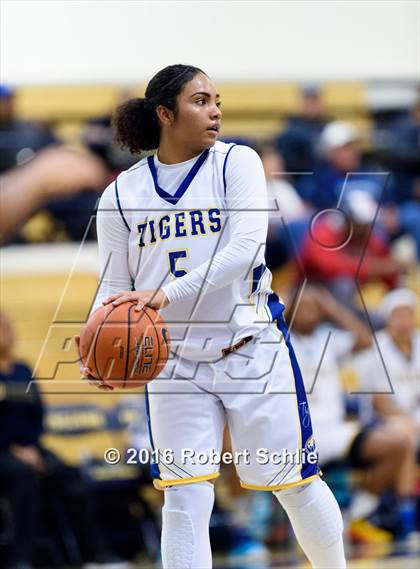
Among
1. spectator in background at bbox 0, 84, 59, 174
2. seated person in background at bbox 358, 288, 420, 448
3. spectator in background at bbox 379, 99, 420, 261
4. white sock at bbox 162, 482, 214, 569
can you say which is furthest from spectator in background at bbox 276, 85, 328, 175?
white sock at bbox 162, 482, 214, 569

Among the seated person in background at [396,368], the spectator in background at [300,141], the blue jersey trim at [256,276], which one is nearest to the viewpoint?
the blue jersey trim at [256,276]

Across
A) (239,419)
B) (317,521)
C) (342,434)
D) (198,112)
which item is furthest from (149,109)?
Result: (342,434)

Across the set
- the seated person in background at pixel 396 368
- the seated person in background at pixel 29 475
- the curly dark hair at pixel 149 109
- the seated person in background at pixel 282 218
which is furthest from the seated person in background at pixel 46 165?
the curly dark hair at pixel 149 109

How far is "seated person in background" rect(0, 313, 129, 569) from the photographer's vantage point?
6379 mm

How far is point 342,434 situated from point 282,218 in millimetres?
1346

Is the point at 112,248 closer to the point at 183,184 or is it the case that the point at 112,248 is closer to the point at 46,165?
the point at 183,184

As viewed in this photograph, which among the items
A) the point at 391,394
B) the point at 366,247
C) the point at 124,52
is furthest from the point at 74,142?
the point at 391,394

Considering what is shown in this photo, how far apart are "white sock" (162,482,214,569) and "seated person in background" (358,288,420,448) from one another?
3.25 meters

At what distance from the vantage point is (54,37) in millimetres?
6965

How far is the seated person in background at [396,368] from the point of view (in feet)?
23.9

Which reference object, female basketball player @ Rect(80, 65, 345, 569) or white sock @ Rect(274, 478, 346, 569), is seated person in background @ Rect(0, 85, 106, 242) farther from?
white sock @ Rect(274, 478, 346, 569)

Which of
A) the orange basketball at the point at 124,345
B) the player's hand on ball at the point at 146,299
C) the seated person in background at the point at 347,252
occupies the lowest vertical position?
the seated person in background at the point at 347,252

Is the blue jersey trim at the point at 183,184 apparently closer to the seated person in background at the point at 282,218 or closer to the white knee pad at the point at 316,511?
the white knee pad at the point at 316,511

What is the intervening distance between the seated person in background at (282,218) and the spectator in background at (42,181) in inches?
44.5
